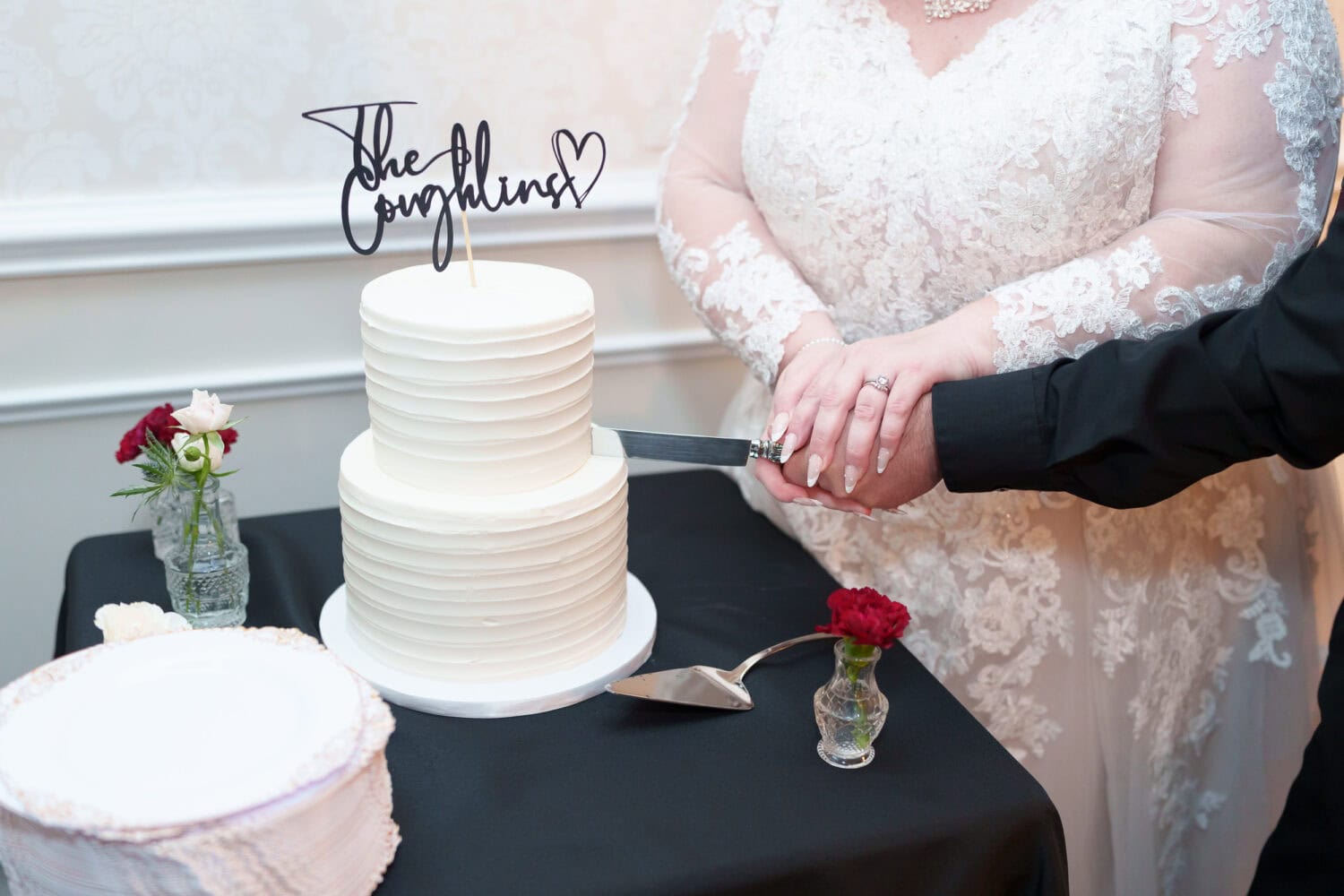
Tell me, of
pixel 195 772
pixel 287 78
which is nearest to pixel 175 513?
pixel 195 772

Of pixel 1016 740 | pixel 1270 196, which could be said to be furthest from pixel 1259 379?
pixel 1016 740

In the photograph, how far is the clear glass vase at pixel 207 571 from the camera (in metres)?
1.31

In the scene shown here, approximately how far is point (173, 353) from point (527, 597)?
37.4 inches

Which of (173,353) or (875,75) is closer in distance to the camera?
(875,75)

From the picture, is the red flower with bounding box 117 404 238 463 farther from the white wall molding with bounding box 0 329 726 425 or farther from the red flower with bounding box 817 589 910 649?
the red flower with bounding box 817 589 910 649

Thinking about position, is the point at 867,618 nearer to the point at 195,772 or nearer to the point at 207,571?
the point at 195,772

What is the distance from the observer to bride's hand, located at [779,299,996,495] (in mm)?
1255

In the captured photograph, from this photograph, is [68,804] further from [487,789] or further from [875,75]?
[875,75]

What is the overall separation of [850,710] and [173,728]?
604mm

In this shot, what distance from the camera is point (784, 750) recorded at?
3.67ft

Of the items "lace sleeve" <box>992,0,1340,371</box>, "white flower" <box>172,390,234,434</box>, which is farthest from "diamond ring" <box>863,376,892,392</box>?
"white flower" <box>172,390,234,434</box>

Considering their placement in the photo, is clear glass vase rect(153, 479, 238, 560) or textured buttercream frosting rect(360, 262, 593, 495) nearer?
textured buttercream frosting rect(360, 262, 593, 495)

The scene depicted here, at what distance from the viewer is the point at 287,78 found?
1.69m

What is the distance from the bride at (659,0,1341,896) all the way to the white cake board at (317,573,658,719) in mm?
294
